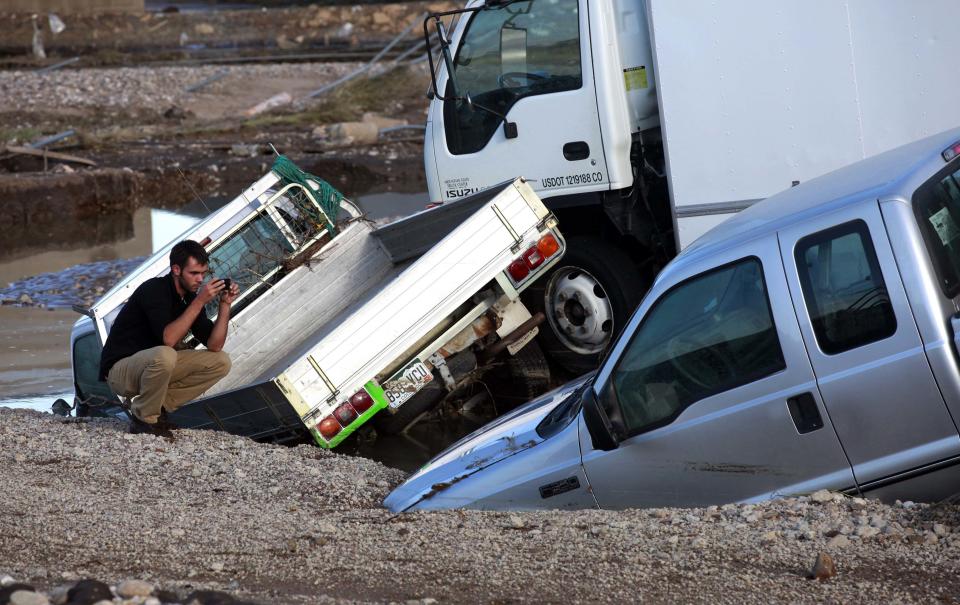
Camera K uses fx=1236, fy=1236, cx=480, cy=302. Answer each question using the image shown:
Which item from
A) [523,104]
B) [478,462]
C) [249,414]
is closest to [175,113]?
[523,104]

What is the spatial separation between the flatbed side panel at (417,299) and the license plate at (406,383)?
242mm

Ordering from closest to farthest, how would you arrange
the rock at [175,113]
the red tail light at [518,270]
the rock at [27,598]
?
the rock at [27,598] < the red tail light at [518,270] < the rock at [175,113]

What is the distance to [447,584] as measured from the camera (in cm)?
488

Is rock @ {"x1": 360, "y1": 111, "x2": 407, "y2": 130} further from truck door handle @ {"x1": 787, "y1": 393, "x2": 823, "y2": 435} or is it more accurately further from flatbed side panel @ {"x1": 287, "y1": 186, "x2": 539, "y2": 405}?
truck door handle @ {"x1": 787, "y1": 393, "x2": 823, "y2": 435}

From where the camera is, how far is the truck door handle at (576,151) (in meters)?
9.41

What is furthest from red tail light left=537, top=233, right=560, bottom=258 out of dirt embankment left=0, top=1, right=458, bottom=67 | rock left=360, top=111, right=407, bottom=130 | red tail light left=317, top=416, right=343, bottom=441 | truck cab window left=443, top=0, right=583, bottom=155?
dirt embankment left=0, top=1, right=458, bottom=67

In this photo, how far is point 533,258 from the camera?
28.4ft

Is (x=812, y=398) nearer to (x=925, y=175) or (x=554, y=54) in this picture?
(x=925, y=175)

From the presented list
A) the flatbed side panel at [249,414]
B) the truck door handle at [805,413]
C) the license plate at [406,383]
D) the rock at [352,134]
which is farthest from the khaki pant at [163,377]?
the rock at [352,134]

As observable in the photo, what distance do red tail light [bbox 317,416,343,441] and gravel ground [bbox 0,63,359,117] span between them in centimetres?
2357

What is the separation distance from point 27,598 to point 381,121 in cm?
2275

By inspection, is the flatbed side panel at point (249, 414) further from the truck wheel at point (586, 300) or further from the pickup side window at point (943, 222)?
the pickup side window at point (943, 222)

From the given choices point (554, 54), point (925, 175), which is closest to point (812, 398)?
point (925, 175)

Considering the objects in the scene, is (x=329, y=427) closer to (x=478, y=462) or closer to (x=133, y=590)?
(x=478, y=462)
